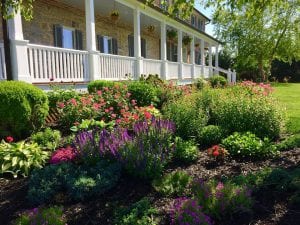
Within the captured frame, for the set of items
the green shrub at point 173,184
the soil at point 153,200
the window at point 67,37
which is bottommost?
the soil at point 153,200

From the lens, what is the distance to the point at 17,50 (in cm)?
784

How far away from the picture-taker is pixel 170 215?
3.41 meters

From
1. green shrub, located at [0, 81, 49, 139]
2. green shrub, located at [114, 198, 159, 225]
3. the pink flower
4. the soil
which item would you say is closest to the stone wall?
the pink flower

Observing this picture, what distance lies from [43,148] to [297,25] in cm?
3135

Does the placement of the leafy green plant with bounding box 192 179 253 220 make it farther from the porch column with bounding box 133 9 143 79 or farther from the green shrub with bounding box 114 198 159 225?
the porch column with bounding box 133 9 143 79

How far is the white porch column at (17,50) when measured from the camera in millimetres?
7773

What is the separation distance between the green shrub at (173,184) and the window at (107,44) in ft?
39.8

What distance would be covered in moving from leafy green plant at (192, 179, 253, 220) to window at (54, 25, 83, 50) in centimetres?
1057

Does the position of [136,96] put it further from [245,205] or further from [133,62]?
[245,205]

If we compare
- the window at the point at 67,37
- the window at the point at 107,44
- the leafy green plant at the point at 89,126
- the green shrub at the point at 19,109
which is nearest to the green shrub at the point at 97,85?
the green shrub at the point at 19,109

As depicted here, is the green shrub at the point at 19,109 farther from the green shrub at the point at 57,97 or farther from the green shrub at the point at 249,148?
the green shrub at the point at 249,148

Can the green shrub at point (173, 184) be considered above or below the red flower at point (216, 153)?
below

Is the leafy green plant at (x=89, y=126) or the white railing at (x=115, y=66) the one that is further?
the white railing at (x=115, y=66)

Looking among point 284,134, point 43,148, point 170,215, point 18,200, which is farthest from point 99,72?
point 170,215
